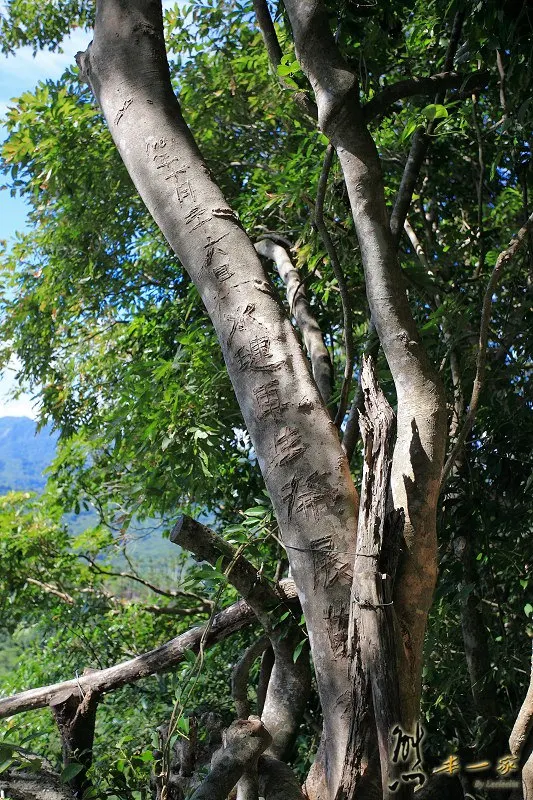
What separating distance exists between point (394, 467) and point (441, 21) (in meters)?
1.44

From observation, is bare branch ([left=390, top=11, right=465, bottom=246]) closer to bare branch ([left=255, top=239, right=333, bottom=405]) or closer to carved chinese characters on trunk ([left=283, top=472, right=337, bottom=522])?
bare branch ([left=255, top=239, right=333, bottom=405])

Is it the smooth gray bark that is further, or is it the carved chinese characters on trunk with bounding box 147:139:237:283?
the carved chinese characters on trunk with bounding box 147:139:237:283

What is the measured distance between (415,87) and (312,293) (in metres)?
1.30

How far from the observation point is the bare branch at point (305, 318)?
205cm

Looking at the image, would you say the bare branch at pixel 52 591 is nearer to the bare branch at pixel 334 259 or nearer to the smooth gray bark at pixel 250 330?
the bare branch at pixel 334 259

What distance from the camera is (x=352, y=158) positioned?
1.27 metres

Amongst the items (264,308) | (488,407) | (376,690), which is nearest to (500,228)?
(488,407)

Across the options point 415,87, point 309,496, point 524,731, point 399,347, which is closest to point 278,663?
point 524,731

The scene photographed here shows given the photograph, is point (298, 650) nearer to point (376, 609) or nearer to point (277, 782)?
point (277, 782)

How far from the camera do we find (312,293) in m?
2.79

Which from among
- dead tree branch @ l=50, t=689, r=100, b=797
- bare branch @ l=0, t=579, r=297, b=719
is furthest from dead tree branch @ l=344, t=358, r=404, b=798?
dead tree branch @ l=50, t=689, r=100, b=797

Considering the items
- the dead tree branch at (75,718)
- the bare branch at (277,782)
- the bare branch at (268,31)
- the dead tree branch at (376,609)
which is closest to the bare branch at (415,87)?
the bare branch at (268,31)

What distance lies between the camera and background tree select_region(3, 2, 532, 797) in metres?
1.11

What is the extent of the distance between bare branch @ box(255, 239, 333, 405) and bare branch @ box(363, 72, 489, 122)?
70 cm
